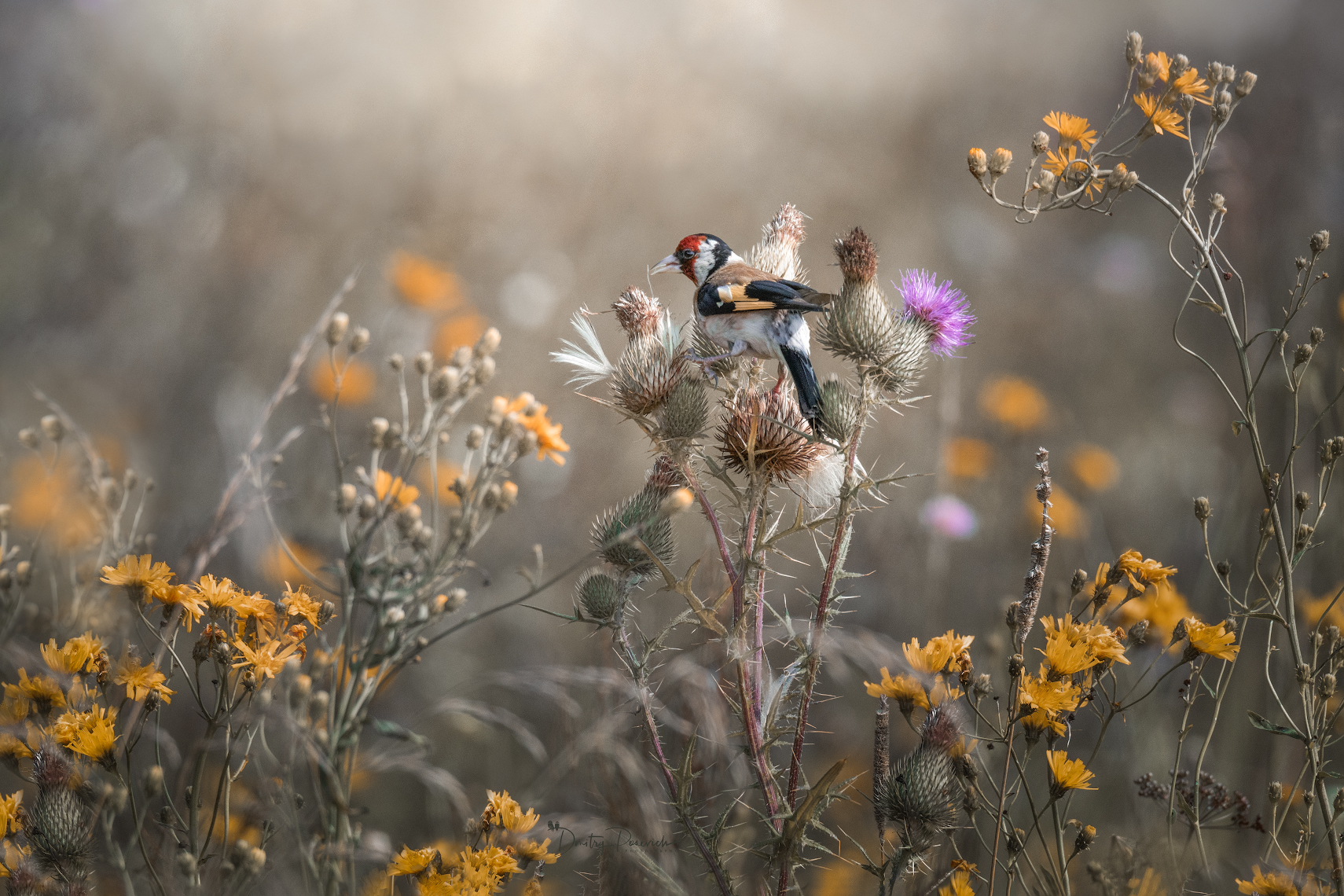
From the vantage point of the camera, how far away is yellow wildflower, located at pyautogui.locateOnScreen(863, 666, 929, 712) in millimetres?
1653

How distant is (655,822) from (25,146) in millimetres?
5377

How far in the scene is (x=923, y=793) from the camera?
152 centimetres

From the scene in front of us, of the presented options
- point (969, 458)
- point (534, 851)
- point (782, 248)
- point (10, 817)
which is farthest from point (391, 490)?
point (969, 458)

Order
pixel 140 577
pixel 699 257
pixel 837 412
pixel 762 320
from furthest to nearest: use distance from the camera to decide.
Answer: pixel 699 257
pixel 762 320
pixel 837 412
pixel 140 577

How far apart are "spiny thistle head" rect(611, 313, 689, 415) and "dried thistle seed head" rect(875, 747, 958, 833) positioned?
98cm

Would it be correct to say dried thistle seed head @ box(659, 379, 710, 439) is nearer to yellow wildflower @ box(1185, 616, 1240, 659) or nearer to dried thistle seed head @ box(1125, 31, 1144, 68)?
yellow wildflower @ box(1185, 616, 1240, 659)

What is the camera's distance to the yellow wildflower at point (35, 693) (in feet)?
4.70

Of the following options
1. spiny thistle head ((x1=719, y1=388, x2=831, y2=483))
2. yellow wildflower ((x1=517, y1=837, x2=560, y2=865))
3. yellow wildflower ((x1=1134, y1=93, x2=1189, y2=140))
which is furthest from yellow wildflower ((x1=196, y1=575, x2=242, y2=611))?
yellow wildflower ((x1=1134, y1=93, x2=1189, y2=140))

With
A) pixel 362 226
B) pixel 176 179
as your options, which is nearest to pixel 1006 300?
pixel 362 226

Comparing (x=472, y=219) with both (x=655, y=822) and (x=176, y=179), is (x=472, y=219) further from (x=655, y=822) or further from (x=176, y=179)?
(x=655, y=822)

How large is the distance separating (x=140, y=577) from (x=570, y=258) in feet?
14.7

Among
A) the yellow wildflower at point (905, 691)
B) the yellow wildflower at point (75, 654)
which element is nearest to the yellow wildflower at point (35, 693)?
the yellow wildflower at point (75, 654)

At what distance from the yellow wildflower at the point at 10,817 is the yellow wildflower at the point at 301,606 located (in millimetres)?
485

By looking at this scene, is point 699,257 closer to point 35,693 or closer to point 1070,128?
point 1070,128
